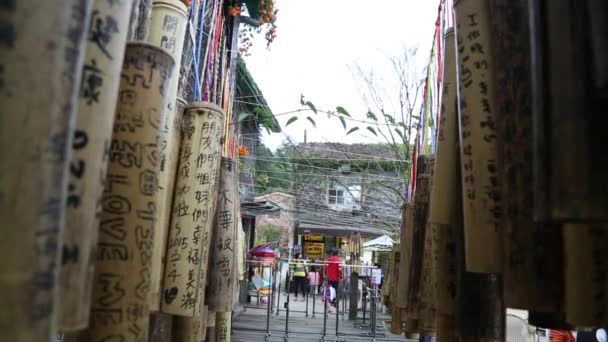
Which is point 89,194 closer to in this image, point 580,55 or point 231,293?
point 580,55

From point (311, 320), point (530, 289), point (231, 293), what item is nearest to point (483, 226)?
point (530, 289)

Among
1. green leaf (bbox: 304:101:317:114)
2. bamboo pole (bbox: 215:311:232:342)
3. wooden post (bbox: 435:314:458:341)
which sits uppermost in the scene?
green leaf (bbox: 304:101:317:114)

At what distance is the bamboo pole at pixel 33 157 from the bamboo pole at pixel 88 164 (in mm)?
91

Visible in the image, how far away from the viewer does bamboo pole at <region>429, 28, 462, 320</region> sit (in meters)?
1.22

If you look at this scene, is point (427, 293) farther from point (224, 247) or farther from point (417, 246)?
point (224, 247)

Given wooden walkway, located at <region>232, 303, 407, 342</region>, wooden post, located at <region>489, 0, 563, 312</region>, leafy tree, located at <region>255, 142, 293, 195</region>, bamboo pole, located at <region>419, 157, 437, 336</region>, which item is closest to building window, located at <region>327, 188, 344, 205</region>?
leafy tree, located at <region>255, 142, 293, 195</region>

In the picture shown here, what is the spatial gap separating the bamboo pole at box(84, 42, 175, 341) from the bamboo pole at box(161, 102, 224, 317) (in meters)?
0.49

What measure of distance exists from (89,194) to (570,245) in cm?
77

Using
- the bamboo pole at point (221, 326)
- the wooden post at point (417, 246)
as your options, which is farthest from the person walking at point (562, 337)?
the bamboo pole at point (221, 326)

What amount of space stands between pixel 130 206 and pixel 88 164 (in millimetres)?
234

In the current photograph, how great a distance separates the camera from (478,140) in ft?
3.30

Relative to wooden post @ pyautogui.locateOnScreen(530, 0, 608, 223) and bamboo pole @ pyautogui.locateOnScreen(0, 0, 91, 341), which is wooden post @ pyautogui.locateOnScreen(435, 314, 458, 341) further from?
bamboo pole @ pyautogui.locateOnScreen(0, 0, 91, 341)

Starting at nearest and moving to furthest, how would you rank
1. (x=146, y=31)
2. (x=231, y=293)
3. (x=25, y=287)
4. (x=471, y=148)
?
(x=25, y=287), (x=471, y=148), (x=146, y=31), (x=231, y=293)

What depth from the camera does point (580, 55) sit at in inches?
26.4
